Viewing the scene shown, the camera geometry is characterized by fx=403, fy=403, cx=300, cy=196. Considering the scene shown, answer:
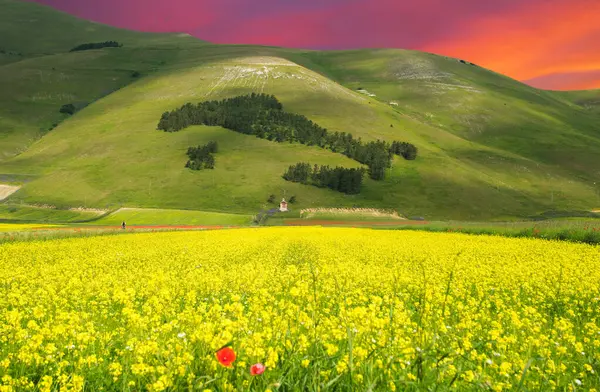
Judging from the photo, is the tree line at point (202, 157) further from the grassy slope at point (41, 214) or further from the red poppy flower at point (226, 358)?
the red poppy flower at point (226, 358)

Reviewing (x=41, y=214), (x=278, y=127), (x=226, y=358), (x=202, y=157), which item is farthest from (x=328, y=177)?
(x=226, y=358)

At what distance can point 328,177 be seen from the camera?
145m

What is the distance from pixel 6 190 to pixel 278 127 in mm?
104996

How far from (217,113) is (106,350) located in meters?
189

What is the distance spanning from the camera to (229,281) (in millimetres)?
14391

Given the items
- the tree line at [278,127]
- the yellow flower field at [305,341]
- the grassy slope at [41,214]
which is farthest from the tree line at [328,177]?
the yellow flower field at [305,341]

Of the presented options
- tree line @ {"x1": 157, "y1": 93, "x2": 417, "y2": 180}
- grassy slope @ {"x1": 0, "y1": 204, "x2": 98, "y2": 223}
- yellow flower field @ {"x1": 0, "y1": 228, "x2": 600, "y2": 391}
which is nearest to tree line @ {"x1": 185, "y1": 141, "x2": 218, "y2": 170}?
tree line @ {"x1": 157, "y1": 93, "x2": 417, "y2": 180}

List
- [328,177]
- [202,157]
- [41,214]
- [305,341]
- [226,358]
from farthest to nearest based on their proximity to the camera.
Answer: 1. [202,157]
2. [328,177]
3. [41,214]
4. [305,341]
5. [226,358]

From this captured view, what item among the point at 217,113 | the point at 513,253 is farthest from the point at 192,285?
the point at 217,113

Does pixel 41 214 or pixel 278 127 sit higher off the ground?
pixel 278 127

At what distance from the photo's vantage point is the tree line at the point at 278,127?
16962cm

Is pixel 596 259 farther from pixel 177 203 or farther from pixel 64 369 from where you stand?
Result: pixel 177 203

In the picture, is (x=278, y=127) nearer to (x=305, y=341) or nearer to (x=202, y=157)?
(x=202, y=157)

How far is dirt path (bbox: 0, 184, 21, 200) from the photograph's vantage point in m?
134
